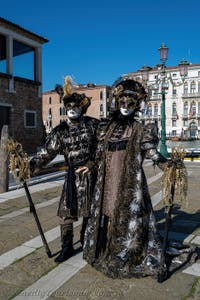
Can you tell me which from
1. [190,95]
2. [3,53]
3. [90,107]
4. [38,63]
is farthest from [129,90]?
[190,95]

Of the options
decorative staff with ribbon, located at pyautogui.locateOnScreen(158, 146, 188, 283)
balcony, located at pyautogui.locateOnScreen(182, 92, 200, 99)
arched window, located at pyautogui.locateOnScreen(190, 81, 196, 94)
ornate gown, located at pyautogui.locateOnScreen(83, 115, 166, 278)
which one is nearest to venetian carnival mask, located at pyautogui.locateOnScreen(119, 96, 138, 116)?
ornate gown, located at pyautogui.locateOnScreen(83, 115, 166, 278)

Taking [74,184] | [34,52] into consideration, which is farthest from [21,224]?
[34,52]

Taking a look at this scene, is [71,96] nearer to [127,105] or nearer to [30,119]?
[127,105]

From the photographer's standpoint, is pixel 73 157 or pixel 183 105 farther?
pixel 183 105

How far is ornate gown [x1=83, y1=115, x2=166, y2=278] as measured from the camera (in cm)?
305

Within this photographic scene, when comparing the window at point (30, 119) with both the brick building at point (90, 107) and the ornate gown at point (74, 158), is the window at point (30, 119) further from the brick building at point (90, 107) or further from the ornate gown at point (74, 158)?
the brick building at point (90, 107)

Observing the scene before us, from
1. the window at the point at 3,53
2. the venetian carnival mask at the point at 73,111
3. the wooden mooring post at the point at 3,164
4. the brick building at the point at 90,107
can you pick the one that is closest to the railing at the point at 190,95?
the brick building at the point at 90,107

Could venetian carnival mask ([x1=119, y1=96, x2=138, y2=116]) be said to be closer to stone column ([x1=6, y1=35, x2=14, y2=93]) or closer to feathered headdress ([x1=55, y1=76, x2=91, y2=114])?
feathered headdress ([x1=55, y1=76, x2=91, y2=114])

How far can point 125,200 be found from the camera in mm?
3070

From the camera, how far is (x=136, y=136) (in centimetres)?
312

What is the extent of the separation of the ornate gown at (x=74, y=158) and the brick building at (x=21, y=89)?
13351mm

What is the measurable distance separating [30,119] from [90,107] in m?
48.6

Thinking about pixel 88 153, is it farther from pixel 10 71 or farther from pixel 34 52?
pixel 34 52

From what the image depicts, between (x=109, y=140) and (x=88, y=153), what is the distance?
35 cm
